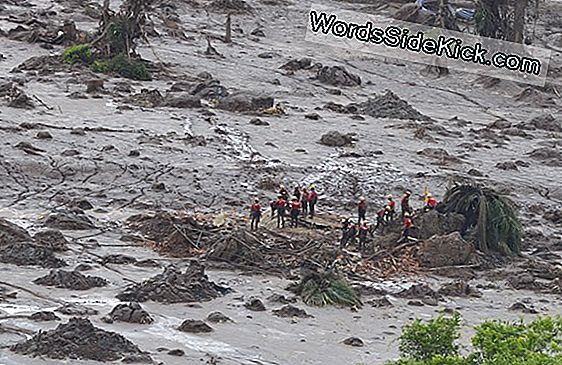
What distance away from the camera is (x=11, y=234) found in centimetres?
2231

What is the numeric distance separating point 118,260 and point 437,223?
6.40 meters

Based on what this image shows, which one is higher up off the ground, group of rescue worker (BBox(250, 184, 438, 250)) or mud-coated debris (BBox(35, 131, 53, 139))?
group of rescue worker (BBox(250, 184, 438, 250))

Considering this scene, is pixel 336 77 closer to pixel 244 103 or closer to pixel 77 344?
pixel 244 103

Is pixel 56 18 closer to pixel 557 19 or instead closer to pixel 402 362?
pixel 557 19

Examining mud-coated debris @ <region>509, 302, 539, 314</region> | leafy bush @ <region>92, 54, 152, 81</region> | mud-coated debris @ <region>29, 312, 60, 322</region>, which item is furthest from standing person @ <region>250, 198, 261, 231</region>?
leafy bush @ <region>92, 54, 152, 81</region>

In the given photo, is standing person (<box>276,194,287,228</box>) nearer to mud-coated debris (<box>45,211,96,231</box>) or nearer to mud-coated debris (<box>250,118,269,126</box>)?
mud-coated debris (<box>45,211,96,231</box>)

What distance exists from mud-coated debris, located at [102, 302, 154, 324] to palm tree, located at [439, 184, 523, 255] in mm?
8654

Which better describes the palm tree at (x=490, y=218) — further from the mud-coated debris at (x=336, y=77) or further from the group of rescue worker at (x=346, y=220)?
the mud-coated debris at (x=336, y=77)

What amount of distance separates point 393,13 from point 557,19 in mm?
9225

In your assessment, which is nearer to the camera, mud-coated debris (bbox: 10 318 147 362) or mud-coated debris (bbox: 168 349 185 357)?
mud-coated debris (bbox: 10 318 147 362)

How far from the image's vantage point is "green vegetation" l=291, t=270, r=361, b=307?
20.5 meters

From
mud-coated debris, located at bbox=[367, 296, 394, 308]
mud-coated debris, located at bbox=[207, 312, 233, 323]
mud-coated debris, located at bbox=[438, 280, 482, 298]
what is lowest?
mud-coated debris, located at bbox=[438, 280, 482, 298]

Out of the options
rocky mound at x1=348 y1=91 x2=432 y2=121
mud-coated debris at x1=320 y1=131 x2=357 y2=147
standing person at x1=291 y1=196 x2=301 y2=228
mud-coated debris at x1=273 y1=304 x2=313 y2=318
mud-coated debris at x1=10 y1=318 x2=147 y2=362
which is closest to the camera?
mud-coated debris at x1=10 y1=318 x2=147 y2=362

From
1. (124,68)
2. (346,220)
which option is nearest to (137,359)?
(346,220)
